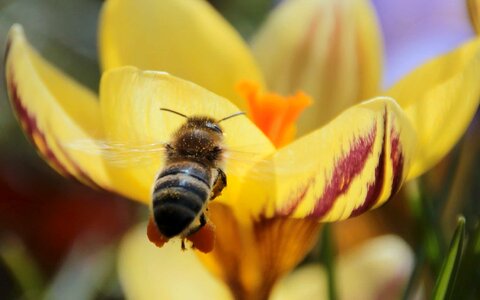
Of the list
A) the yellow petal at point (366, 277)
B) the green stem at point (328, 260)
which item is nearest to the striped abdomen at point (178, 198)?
the green stem at point (328, 260)

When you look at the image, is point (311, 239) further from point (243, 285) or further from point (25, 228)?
point (25, 228)

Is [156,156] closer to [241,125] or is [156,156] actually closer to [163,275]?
[241,125]

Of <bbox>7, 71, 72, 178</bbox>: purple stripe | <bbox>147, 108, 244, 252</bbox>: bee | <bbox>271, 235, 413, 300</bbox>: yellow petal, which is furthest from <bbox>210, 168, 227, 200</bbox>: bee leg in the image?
<bbox>271, 235, 413, 300</bbox>: yellow petal

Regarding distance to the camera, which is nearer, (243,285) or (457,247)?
(457,247)

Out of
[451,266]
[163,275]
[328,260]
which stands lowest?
[163,275]

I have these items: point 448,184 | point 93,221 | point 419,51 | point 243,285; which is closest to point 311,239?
point 243,285

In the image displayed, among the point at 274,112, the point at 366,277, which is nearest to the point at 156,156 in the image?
the point at 274,112

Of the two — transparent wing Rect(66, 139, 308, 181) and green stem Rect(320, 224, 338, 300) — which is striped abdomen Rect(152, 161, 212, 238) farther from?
green stem Rect(320, 224, 338, 300)
